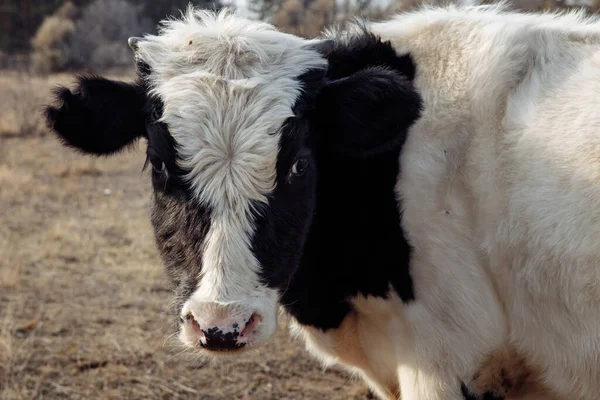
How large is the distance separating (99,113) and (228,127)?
750 millimetres

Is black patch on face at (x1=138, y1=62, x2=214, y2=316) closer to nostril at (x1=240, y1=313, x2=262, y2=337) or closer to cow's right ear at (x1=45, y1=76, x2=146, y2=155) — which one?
cow's right ear at (x1=45, y1=76, x2=146, y2=155)

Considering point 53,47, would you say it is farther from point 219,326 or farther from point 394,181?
point 219,326

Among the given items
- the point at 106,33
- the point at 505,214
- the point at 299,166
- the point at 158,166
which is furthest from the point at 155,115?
the point at 106,33

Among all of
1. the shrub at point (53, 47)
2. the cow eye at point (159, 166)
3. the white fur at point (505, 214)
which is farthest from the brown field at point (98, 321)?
the shrub at point (53, 47)

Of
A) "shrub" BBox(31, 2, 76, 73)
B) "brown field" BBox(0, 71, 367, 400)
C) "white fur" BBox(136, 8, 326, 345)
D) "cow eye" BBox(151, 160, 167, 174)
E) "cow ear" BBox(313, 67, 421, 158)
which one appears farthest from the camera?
"shrub" BBox(31, 2, 76, 73)

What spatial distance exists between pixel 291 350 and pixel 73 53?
24.6m

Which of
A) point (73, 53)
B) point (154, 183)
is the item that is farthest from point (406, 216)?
point (73, 53)

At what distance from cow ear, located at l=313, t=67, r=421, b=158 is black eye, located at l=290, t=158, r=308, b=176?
10.2 inches

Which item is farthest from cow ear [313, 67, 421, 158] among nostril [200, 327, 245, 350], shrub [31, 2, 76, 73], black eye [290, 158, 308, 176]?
shrub [31, 2, 76, 73]

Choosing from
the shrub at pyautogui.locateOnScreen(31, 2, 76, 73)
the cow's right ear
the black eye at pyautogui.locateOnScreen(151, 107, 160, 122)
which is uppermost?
the black eye at pyautogui.locateOnScreen(151, 107, 160, 122)

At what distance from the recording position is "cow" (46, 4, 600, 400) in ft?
8.82

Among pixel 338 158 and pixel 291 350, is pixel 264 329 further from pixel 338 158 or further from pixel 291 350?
pixel 291 350

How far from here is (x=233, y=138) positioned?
2.67 metres

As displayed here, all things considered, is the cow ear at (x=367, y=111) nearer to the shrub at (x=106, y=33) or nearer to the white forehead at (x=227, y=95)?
the white forehead at (x=227, y=95)
